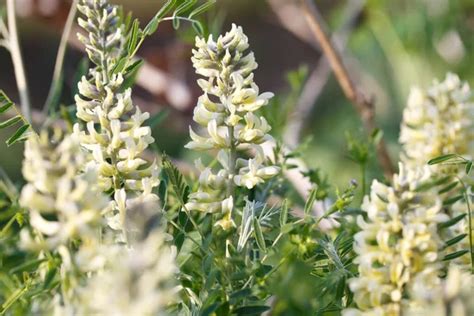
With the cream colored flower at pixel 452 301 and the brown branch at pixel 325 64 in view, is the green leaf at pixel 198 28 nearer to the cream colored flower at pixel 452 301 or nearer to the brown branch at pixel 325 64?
the cream colored flower at pixel 452 301

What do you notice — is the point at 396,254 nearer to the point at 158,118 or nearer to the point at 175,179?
the point at 175,179

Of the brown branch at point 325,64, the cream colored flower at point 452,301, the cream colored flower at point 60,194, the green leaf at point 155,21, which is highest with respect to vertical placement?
the brown branch at point 325,64

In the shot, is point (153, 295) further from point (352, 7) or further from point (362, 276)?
point (352, 7)

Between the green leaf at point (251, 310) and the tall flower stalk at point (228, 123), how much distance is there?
45mm

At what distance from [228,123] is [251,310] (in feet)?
0.29

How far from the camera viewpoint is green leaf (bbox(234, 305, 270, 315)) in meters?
0.33

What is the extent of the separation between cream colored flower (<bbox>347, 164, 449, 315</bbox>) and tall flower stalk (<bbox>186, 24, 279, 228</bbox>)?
0.07 metres

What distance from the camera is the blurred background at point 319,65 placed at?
106 centimetres

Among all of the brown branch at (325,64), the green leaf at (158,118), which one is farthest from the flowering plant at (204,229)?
the brown branch at (325,64)

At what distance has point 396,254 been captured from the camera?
307 mm

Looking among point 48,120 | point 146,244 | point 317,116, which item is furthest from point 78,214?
point 317,116

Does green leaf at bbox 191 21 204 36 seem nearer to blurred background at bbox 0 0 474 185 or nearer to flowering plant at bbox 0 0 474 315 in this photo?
flowering plant at bbox 0 0 474 315

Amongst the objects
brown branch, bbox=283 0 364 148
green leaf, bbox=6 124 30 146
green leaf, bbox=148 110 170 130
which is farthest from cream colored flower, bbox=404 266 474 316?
brown branch, bbox=283 0 364 148

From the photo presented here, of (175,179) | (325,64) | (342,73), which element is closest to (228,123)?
(175,179)
